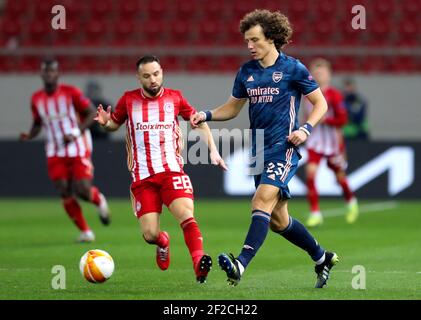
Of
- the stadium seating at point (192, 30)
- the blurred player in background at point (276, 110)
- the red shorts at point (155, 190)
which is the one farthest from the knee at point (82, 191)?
the stadium seating at point (192, 30)

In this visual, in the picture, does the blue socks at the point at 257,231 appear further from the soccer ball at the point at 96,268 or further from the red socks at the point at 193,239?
the soccer ball at the point at 96,268

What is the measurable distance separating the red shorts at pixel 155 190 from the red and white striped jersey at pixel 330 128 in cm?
628

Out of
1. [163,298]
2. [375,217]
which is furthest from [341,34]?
[163,298]

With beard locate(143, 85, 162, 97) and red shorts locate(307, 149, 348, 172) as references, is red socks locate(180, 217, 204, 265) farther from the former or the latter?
red shorts locate(307, 149, 348, 172)

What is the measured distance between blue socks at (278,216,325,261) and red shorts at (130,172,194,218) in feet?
2.97

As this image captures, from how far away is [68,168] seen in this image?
41.4 feet

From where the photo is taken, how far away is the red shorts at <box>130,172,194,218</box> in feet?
27.3

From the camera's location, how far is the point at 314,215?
14094 millimetres

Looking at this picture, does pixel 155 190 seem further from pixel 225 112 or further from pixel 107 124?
pixel 225 112

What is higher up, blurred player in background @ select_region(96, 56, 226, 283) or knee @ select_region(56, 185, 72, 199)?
blurred player in background @ select_region(96, 56, 226, 283)

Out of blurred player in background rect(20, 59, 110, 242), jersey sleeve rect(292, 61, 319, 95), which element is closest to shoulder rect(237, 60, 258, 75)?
jersey sleeve rect(292, 61, 319, 95)

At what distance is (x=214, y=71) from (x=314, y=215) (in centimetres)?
729

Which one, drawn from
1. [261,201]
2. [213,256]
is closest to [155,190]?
[261,201]

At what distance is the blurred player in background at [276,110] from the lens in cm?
782
